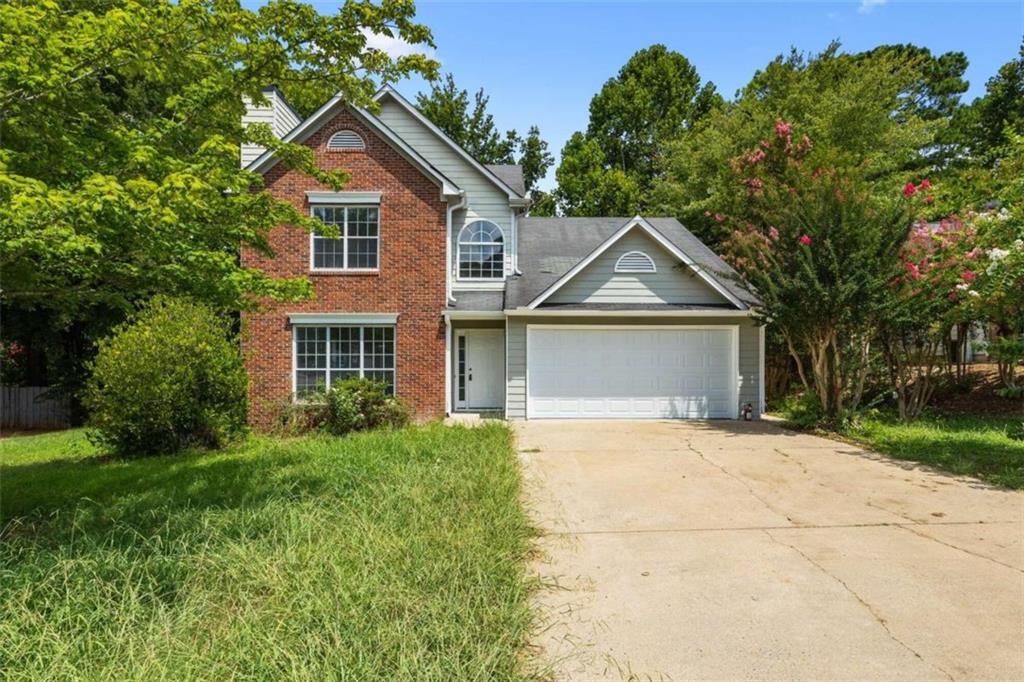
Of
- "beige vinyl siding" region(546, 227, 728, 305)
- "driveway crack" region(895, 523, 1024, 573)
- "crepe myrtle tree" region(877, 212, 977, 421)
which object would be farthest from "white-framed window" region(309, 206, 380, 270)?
"driveway crack" region(895, 523, 1024, 573)

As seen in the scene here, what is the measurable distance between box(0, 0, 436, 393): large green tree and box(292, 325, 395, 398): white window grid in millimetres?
7129

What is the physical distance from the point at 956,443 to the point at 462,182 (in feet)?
40.0

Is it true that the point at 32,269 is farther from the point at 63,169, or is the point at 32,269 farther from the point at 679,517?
the point at 679,517

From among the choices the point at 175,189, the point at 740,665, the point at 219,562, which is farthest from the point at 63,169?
the point at 740,665

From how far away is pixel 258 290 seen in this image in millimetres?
5734

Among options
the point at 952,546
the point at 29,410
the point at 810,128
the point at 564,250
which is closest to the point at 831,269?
the point at 952,546

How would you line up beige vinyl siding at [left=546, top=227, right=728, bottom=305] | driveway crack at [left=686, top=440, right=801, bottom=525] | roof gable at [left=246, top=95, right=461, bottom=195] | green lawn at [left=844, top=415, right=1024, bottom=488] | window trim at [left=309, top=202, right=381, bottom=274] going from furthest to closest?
beige vinyl siding at [left=546, top=227, right=728, bottom=305] < window trim at [left=309, top=202, right=381, bottom=274] < roof gable at [left=246, top=95, right=461, bottom=195] < green lawn at [left=844, top=415, right=1024, bottom=488] < driveway crack at [left=686, top=440, right=801, bottom=525]

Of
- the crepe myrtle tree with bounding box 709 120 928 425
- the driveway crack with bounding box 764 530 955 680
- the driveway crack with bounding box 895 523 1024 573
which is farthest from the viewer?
the crepe myrtle tree with bounding box 709 120 928 425

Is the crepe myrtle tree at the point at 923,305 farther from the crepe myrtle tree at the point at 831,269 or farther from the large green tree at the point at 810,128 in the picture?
the large green tree at the point at 810,128

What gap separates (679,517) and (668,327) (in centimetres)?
838

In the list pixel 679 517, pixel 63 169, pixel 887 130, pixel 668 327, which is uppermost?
pixel 887 130

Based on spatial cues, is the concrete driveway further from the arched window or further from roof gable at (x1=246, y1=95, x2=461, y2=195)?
roof gable at (x1=246, y1=95, x2=461, y2=195)

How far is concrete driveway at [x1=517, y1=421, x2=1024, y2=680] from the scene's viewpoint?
11.1 feet

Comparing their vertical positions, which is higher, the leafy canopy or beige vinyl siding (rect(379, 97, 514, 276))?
beige vinyl siding (rect(379, 97, 514, 276))
